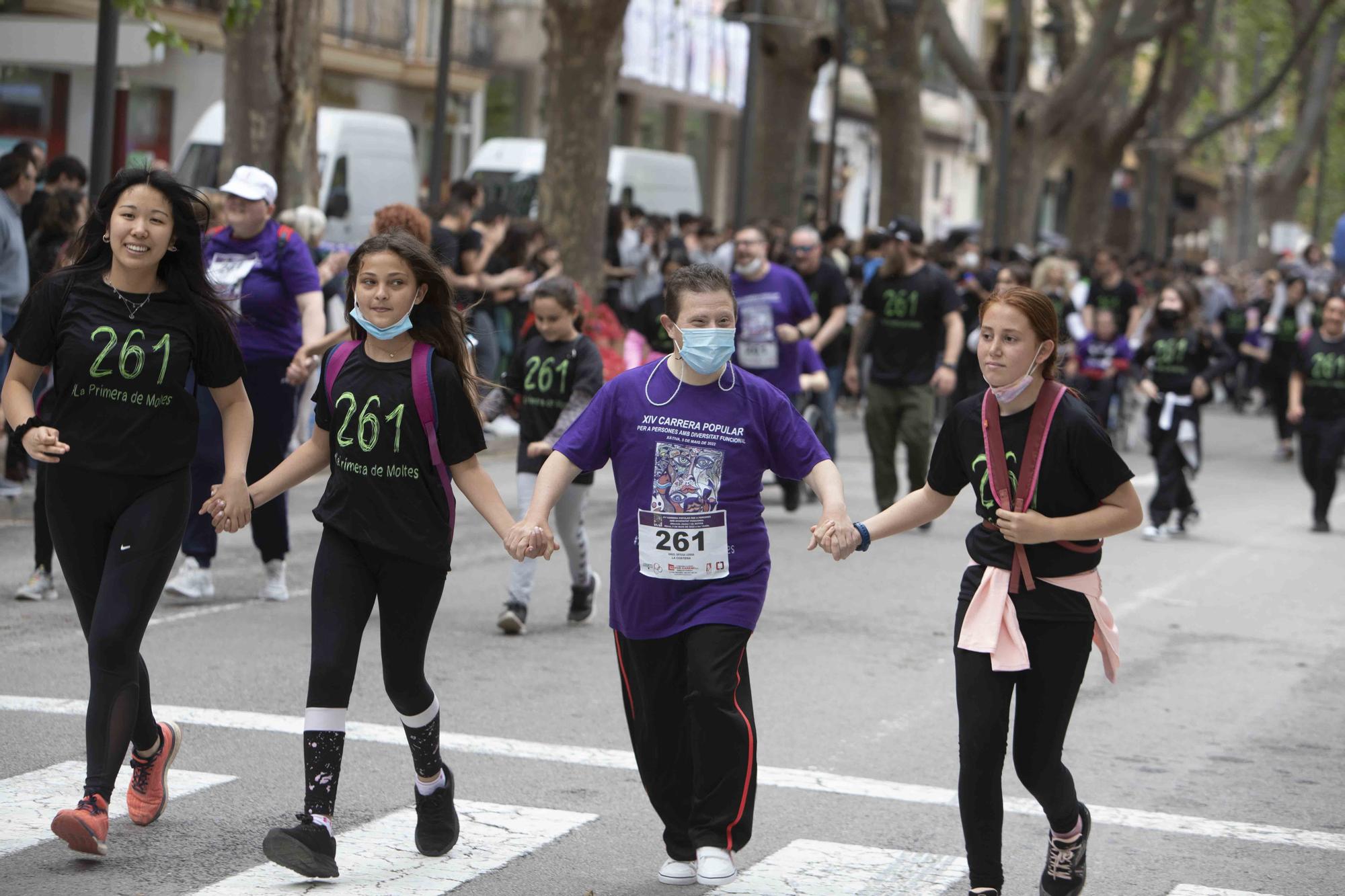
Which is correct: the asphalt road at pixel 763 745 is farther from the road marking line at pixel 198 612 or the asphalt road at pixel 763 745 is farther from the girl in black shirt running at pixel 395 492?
the girl in black shirt running at pixel 395 492

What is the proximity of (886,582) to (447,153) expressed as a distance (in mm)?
28416

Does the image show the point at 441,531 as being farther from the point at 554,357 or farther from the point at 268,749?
the point at 554,357

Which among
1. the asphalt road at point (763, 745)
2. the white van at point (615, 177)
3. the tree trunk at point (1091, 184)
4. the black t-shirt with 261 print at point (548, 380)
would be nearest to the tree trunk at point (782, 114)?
the white van at point (615, 177)

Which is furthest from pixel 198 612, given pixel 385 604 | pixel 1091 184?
pixel 1091 184

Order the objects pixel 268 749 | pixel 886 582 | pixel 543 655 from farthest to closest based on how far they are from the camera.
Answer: pixel 886 582
pixel 543 655
pixel 268 749

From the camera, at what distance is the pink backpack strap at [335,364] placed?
5504 millimetres

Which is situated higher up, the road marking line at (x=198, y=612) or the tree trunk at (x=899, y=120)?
the tree trunk at (x=899, y=120)

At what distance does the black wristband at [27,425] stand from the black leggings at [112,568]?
0.42ft

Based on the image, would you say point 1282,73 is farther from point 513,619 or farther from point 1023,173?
point 513,619

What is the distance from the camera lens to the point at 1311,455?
48.2ft

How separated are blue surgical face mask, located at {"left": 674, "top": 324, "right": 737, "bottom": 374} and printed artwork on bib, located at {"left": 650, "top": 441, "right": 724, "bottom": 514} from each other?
0.22 meters

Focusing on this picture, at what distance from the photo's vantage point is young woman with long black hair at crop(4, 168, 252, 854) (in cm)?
537

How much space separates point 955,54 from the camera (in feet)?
110

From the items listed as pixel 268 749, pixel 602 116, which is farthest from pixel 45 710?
pixel 602 116
